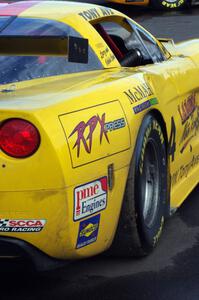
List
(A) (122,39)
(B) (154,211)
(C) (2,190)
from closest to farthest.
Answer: (C) (2,190) → (B) (154,211) → (A) (122,39)

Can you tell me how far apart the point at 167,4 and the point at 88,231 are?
17.4 m

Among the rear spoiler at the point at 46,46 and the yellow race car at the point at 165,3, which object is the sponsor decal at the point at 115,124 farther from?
the yellow race car at the point at 165,3

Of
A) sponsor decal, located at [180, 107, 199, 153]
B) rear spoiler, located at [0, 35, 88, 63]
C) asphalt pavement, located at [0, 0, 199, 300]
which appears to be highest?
rear spoiler, located at [0, 35, 88, 63]

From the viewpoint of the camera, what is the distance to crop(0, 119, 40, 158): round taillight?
9.96 feet

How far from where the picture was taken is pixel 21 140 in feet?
9.97

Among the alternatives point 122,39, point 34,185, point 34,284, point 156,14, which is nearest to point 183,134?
point 122,39

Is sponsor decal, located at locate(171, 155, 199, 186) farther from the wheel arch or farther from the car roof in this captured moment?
the car roof

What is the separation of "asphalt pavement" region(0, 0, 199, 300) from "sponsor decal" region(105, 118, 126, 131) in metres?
0.83

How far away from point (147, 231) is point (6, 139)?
1.24 metres

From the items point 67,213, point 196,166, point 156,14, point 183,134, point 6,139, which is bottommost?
point 156,14

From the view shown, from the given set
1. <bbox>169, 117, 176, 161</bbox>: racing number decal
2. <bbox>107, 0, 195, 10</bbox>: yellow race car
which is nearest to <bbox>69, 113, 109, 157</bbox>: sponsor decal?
<bbox>169, 117, 176, 161</bbox>: racing number decal

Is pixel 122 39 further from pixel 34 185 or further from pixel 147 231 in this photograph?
pixel 34 185

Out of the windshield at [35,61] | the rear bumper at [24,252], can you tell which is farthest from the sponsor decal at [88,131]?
the windshield at [35,61]

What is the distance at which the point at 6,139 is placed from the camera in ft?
10.0
